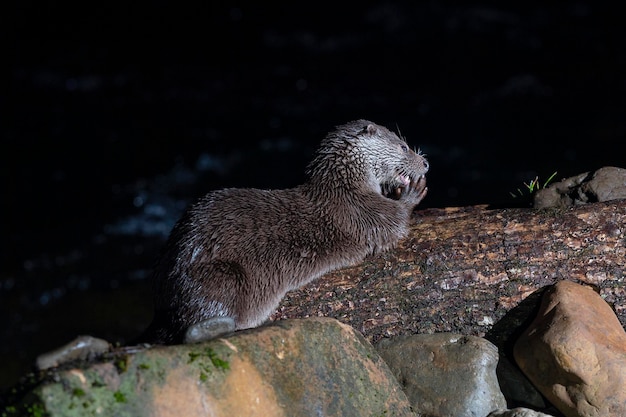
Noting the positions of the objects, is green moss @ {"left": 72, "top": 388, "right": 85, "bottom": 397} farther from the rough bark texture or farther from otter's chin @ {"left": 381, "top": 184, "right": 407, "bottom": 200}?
otter's chin @ {"left": 381, "top": 184, "right": 407, "bottom": 200}

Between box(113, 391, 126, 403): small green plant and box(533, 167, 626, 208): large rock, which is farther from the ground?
box(113, 391, 126, 403): small green plant

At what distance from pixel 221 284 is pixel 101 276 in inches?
199

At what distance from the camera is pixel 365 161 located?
520 cm

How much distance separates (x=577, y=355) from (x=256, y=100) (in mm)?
7280

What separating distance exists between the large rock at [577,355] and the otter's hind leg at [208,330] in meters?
1.59

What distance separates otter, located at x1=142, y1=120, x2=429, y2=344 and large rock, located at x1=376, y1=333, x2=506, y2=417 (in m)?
0.72

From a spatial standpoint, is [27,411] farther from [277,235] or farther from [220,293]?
[277,235]

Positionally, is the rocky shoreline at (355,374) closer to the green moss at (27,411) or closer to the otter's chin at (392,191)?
the green moss at (27,411)

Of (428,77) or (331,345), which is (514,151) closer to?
(428,77)

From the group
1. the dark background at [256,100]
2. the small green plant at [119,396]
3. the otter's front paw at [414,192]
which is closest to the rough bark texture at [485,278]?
the otter's front paw at [414,192]

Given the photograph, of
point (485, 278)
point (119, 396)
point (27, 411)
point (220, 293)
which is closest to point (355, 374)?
point (220, 293)

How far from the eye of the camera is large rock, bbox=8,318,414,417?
3021 mm

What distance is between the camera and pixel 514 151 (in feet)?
33.3

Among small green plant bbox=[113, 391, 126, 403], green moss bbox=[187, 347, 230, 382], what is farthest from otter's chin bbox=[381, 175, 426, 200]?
small green plant bbox=[113, 391, 126, 403]
